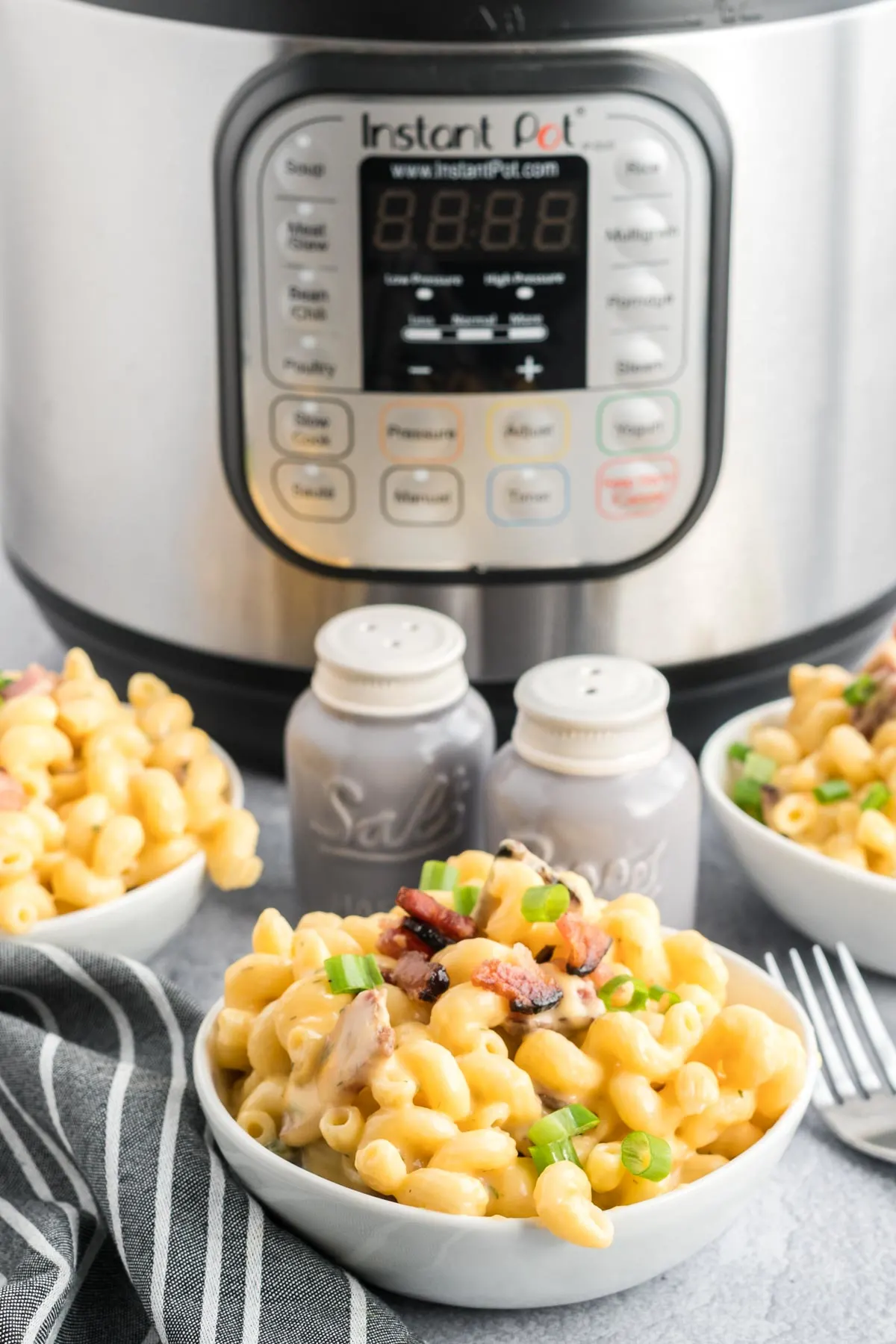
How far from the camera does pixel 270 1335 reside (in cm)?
59

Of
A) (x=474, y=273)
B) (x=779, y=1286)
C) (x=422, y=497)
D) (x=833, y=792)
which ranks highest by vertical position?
(x=474, y=273)

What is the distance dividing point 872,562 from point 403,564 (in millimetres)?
256

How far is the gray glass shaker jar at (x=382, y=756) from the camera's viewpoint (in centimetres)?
84

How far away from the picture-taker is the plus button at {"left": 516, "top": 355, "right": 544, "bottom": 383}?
86cm

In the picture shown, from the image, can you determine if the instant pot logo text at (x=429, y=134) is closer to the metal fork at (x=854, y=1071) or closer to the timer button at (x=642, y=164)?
the timer button at (x=642, y=164)

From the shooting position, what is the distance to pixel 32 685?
2.83 feet

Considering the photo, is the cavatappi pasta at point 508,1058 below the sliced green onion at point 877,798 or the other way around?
below

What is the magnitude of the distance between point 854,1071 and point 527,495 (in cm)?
30

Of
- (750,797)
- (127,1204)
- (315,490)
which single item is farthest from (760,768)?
(127,1204)

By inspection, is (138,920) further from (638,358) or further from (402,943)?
(638,358)

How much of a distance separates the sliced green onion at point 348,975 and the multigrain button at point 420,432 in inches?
12.0

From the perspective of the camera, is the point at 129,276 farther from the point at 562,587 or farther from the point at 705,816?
the point at 705,816

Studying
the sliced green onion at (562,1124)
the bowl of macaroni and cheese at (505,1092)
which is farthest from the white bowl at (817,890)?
the sliced green onion at (562,1124)

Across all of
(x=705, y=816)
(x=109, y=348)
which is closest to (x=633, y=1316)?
(x=705, y=816)
